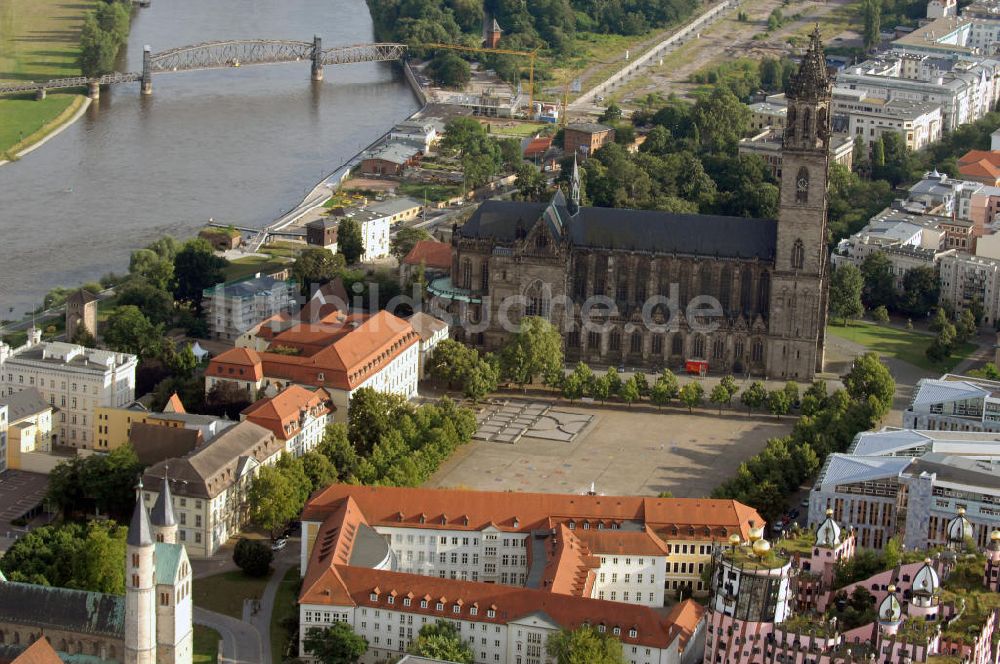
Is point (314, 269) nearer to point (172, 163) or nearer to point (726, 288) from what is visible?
point (726, 288)

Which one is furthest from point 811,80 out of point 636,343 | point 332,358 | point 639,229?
point 332,358

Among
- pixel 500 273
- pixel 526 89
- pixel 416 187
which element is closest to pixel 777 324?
pixel 500 273

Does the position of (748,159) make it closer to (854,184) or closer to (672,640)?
(854,184)

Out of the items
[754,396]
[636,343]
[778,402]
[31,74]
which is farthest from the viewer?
[31,74]

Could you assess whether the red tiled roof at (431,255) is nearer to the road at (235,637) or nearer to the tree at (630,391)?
the tree at (630,391)

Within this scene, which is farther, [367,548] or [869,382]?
[869,382]

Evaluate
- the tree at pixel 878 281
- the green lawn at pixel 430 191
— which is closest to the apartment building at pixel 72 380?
the tree at pixel 878 281
